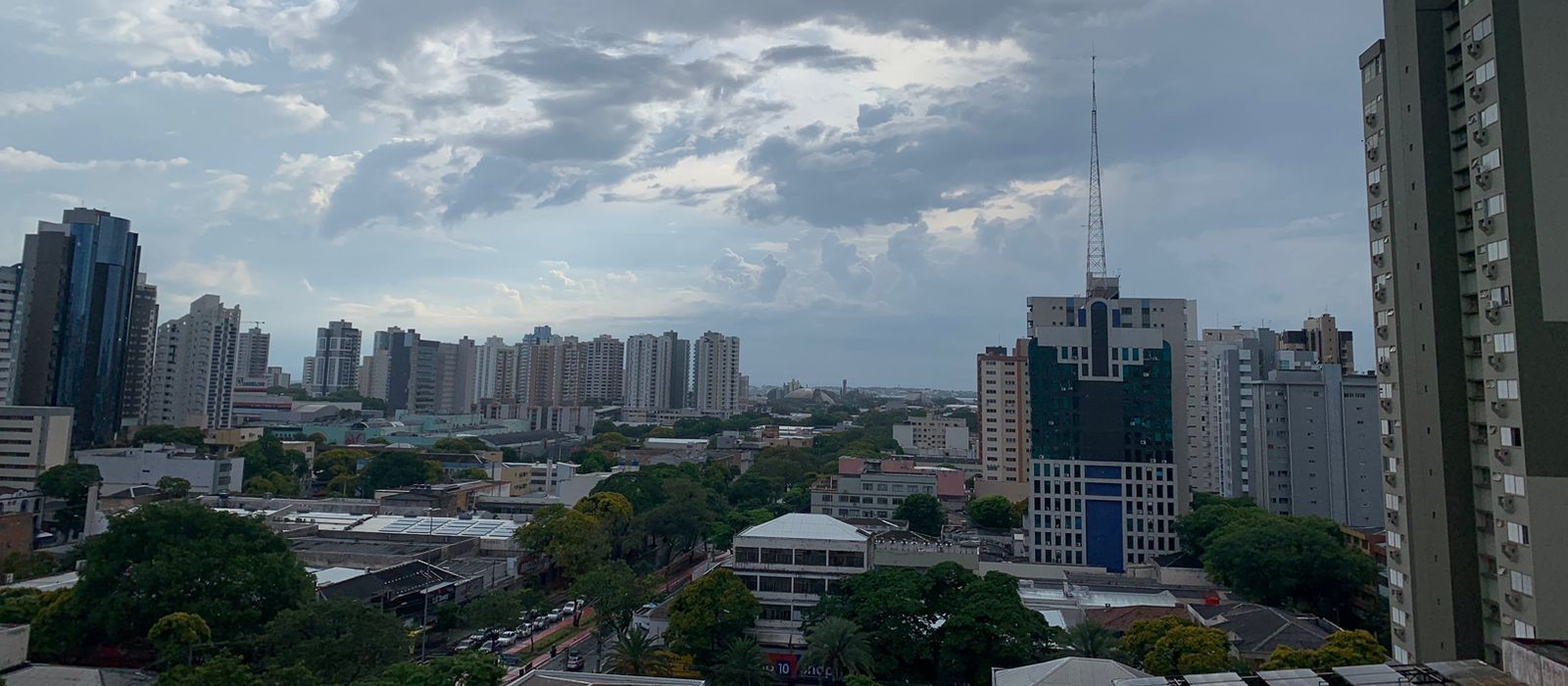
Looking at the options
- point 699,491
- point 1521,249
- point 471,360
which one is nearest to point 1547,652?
point 1521,249

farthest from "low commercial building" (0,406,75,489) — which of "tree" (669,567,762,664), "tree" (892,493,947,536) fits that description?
"tree" (892,493,947,536)

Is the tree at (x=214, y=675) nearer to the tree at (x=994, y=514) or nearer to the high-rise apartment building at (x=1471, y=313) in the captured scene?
the high-rise apartment building at (x=1471, y=313)

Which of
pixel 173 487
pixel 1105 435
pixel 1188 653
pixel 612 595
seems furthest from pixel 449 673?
pixel 173 487

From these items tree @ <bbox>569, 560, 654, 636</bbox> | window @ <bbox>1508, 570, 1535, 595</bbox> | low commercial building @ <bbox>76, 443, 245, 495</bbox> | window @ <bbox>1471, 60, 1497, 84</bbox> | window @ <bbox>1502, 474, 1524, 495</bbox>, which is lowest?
tree @ <bbox>569, 560, 654, 636</bbox>

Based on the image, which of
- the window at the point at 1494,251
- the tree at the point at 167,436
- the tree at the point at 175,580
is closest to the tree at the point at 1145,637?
the window at the point at 1494,251

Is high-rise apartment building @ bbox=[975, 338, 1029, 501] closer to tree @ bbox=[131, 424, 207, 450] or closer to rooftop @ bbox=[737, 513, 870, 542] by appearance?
rooftop @ bbox=[737, 513, 870, 542]

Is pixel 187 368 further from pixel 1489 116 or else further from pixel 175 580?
pixel 1489 116
